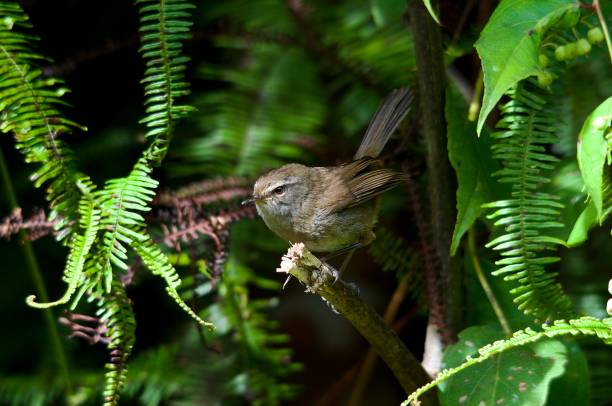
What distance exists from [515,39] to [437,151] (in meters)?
0.66

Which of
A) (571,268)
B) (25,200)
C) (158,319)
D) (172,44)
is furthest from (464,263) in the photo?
(25,200)

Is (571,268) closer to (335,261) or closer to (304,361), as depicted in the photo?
(335,261)

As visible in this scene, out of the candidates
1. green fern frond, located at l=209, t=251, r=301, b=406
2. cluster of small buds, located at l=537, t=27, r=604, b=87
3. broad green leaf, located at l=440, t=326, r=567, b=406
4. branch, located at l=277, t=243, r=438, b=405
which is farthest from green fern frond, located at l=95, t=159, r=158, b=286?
cluster of small buds, located at l=537, t=27, r=604, b=87

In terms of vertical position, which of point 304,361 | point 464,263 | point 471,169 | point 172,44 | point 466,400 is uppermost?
point 172,44

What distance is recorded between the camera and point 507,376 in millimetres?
2186

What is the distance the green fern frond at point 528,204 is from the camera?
213 centimetres

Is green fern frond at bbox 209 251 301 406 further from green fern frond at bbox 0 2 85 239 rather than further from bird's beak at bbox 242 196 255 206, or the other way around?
green fern frond at bbox 0 2 85 239

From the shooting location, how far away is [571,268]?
329cm

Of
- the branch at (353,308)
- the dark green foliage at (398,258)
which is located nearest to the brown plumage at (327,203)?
the dark green foliage at (398,258)

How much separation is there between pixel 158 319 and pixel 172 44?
186cm

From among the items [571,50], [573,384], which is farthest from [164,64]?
[573,384]

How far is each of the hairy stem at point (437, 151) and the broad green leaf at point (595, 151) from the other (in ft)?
2.35

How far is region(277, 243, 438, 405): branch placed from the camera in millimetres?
2096

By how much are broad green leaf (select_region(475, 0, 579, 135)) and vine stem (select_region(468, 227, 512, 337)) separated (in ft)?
2.69
